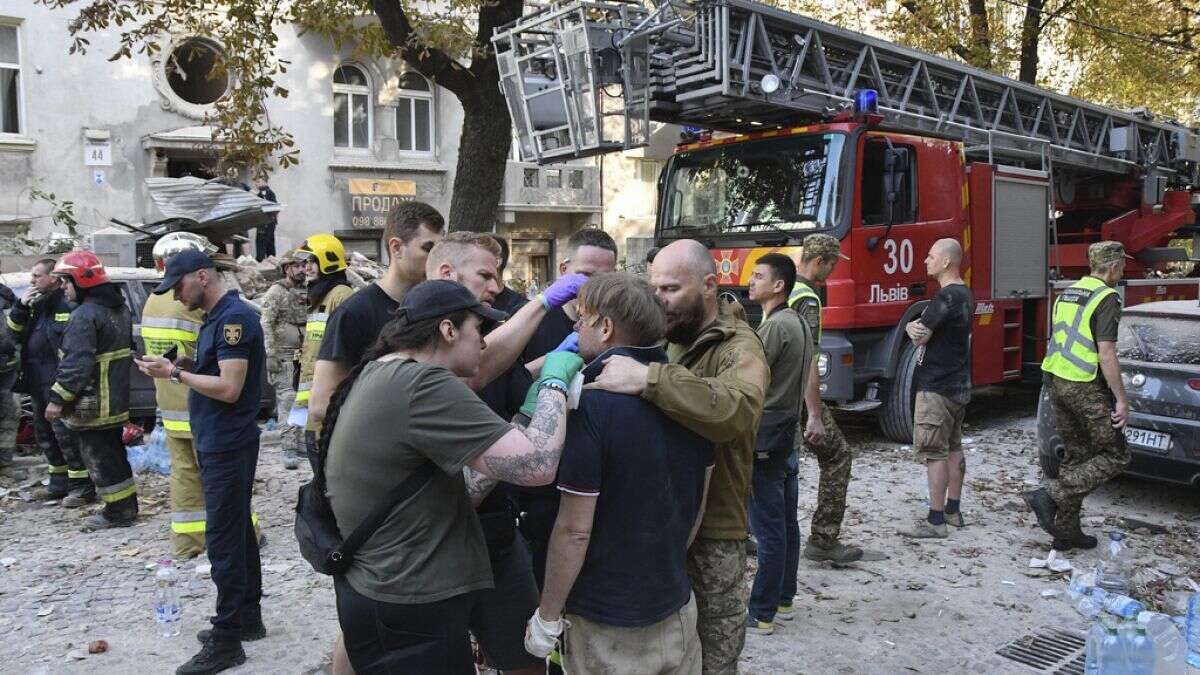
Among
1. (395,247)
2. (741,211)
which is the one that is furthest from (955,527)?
(395,247)

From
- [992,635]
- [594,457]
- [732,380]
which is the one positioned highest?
[732,380]

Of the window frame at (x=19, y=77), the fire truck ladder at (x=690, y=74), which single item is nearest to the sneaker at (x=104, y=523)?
the fire truck ladder at (x=690, y=74)

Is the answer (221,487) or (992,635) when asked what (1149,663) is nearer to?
(992,635)

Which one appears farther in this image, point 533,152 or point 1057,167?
point 1057,167

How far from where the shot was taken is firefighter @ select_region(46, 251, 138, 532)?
238 inches

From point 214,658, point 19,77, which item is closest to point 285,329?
point 214,658

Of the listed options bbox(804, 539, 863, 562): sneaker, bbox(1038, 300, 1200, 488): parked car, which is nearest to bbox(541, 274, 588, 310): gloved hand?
bbox(804, 539, 863, 562): sneaker

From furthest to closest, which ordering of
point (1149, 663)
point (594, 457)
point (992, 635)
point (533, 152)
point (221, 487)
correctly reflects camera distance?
point (533, 152) → point (992, 635) → point (221, 487) → point (1149, 663) → point (594, 457)

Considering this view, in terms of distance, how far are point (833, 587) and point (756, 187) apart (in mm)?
3976

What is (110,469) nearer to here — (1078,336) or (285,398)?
(285,398)

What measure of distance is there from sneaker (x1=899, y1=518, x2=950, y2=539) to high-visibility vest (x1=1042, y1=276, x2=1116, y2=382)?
48.5 inches

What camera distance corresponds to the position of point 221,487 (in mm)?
4141

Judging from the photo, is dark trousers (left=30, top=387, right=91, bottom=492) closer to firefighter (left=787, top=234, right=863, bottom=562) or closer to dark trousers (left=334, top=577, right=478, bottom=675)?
dark trousers (left=334, top=577, right=478, bottom=675)

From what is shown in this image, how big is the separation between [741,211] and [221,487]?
206 inches
